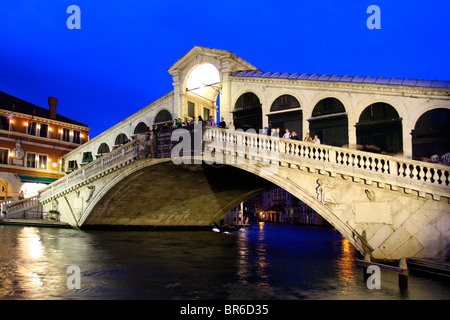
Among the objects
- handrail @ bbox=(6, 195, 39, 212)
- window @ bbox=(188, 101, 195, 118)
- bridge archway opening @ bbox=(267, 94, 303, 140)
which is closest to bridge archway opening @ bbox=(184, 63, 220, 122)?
window @ bbox=(188, 101, 195, 118)

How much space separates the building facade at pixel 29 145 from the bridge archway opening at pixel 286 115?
2746 centimetres

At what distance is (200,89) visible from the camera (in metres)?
25.7

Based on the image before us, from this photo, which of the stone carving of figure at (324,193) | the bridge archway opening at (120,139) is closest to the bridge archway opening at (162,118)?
the bridge archway opening at (120,139)

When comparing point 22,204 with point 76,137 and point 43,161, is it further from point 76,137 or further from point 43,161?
point 76,137

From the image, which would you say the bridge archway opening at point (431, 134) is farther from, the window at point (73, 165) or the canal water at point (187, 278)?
the window at point (73, 165)

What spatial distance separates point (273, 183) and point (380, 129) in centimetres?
569

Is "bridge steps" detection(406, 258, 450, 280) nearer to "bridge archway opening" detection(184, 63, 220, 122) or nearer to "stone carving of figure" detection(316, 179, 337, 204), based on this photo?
"stone carving of figure" detection(316, 179, 337, 204)

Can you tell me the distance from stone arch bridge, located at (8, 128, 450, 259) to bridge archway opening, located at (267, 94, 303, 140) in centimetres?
233

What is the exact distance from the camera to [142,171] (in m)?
23.8

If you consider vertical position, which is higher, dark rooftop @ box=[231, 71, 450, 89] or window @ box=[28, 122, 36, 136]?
window @ box=[28, 122, 36, 136]

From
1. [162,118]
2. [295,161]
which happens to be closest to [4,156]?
[162,118]

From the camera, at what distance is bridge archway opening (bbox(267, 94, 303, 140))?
790 inches

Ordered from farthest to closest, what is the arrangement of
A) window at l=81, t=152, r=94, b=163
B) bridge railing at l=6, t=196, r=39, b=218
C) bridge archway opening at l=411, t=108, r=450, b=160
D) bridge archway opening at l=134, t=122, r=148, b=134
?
window at l=81, t=152, r=94, b=163 < bridge railing at l=6, t=196, r=39, b=218 < bridge archway opening at l=134, t=122, r=148, b=134 < bridge archway opening at l=411, t=108, r=450, b=160

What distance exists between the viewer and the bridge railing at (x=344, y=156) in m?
12.7
